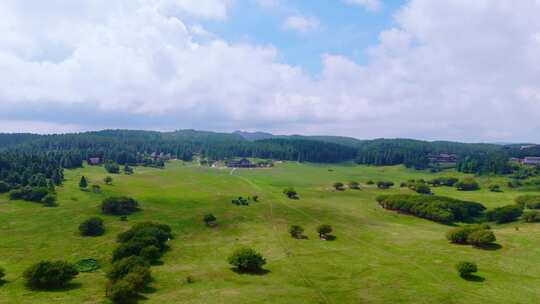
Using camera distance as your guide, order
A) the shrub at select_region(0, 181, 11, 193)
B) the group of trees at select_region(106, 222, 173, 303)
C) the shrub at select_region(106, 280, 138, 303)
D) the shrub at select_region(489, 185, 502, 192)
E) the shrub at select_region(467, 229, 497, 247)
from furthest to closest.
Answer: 1. the shrub at select_region(489, 185, 502, 192)
2. the shrub at select_region(0, 181, 11, 193)
3. the shrub at select_region(467, 229, 497, 247)
4. the group of trees at select_region(106, 222, 173, 303)
5. the shrub at select_region(106, 280, 138, 303)

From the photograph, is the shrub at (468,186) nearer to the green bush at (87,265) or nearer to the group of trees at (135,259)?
the group of trees at (135,259)

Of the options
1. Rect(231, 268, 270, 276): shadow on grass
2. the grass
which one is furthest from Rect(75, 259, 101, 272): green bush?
Rect(231, 268, 270, 276): shadow on grass

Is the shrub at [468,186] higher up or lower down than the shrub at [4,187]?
higher up

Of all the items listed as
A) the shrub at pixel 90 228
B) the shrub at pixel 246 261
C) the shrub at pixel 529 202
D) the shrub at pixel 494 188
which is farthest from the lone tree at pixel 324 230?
the shrub at pixel 494 188

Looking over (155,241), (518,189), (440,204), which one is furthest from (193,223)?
(518,189)

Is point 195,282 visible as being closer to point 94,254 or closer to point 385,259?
point 94,254

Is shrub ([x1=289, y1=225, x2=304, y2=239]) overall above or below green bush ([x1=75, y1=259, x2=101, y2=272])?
above

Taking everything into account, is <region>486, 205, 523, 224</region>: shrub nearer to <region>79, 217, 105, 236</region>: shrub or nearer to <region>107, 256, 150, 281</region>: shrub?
<region>107, 256, 150, 281</region>: shrub
